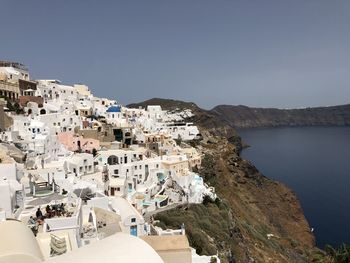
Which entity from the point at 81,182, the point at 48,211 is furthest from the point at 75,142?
the point at 48,211

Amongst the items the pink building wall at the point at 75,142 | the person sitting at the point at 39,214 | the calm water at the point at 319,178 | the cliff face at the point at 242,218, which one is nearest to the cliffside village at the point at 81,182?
the person sitting at the point at 39,214

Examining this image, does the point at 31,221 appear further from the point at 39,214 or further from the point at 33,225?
the point at 39,214

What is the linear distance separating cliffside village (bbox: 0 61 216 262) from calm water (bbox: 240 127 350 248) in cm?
2694

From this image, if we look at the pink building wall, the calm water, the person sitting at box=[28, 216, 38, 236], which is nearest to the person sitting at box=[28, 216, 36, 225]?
the person sitting at box=[28, 216, 38, 236]

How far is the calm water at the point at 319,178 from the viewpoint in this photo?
195 feet

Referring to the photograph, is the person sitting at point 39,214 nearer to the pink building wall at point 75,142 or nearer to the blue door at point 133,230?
the blue door at point 133,230

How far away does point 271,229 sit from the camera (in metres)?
54.8

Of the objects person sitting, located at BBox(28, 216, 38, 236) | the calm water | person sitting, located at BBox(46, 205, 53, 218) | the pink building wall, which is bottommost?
the calm water

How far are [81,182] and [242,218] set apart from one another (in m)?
30.8

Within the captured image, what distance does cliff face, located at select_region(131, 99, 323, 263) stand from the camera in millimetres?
28781

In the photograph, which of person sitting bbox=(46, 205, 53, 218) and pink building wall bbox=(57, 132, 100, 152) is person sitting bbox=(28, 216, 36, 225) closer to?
person sitting bbox=(46, 205, 53, 218)

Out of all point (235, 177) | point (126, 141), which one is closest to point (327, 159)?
point (235, 177)

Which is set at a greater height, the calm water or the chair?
the chair

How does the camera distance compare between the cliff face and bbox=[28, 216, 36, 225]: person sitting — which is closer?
bbox=[28, 216, 36, 225]: person sitting
